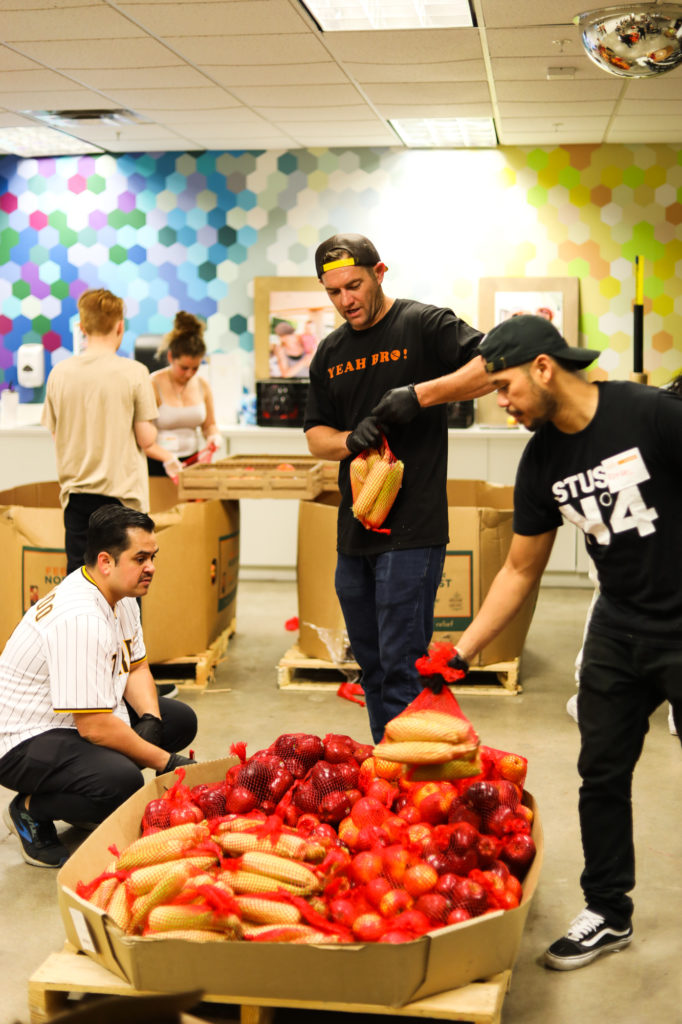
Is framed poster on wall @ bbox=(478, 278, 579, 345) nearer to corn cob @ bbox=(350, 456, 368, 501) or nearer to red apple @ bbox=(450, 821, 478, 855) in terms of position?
corn cob @ bbox=(350, 456, 368, 501)

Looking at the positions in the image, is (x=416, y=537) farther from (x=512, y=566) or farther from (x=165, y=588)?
(x=165, y=588)

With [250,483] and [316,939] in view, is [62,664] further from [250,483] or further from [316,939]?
[250,483]

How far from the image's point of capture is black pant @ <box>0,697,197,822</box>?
3016mm

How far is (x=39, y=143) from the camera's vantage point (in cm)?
717

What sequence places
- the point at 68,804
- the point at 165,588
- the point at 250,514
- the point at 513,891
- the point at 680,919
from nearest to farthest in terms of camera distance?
the point at 513,891 < the point at 680,919 < the point at 68,804 < the point at 165,588 < the point at 250,514

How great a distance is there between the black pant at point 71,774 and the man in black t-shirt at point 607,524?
1123mm

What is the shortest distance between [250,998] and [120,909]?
33 cm

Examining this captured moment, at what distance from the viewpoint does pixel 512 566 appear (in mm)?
2561

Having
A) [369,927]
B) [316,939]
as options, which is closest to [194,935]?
[316,939]

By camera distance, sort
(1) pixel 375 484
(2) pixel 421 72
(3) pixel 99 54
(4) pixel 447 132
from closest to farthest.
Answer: (1) pixel 375 484 → (3) pixel 99 54 → (2) pixel 421 72 → (4) pixel 447 132

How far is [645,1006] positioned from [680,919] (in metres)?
0.45

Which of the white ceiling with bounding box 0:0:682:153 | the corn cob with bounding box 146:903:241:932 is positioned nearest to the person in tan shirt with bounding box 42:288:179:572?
the white ceiling with bounding box 0:0:682:153

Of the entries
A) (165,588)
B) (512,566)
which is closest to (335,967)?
(512,566)

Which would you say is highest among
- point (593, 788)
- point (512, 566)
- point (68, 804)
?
point (512, 566)
